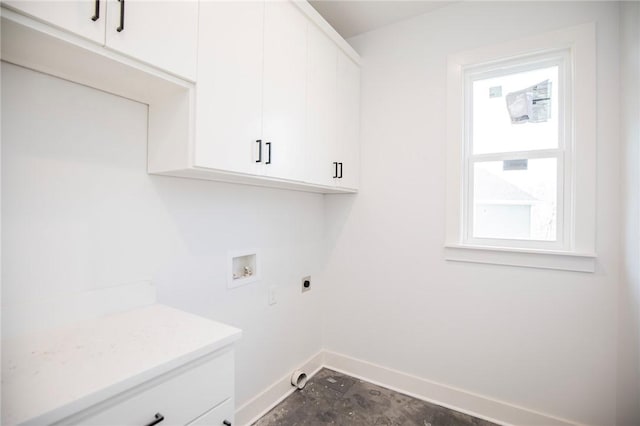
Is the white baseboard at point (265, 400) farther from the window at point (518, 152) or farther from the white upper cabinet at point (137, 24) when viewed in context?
the white upper cabinet at point (137, 24)

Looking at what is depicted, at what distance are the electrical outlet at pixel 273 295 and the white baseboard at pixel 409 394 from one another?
1.79ft

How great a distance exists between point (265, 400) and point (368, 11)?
106 inches

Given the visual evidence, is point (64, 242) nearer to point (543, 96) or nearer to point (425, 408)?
point (425, 408)

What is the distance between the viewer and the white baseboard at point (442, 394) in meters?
1.80

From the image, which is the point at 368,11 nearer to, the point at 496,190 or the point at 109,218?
the point at 496,190

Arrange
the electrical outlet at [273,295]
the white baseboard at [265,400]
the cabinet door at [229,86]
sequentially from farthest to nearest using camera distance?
1. the electrical outlet at [273,295]
2. the white baseboard at [265,400]
3. the cabinet door at [229,86]

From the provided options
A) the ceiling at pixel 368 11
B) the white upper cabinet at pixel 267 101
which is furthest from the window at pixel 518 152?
the white upper cabinet at pixel 267 101

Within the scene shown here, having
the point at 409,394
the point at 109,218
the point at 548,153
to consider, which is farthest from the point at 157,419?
the point at 548,153

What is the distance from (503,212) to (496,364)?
958 mm

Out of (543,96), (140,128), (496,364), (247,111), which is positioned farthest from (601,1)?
(140,128)

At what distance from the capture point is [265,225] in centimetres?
196

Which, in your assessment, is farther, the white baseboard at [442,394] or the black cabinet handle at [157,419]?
the white baseboard at [442,394]

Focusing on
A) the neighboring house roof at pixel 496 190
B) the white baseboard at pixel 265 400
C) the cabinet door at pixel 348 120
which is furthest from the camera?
the cabinet door at pixel 348 120

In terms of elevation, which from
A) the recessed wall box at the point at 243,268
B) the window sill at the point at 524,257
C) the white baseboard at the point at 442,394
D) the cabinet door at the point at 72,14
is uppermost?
the cabinet door at the point at 72,14
